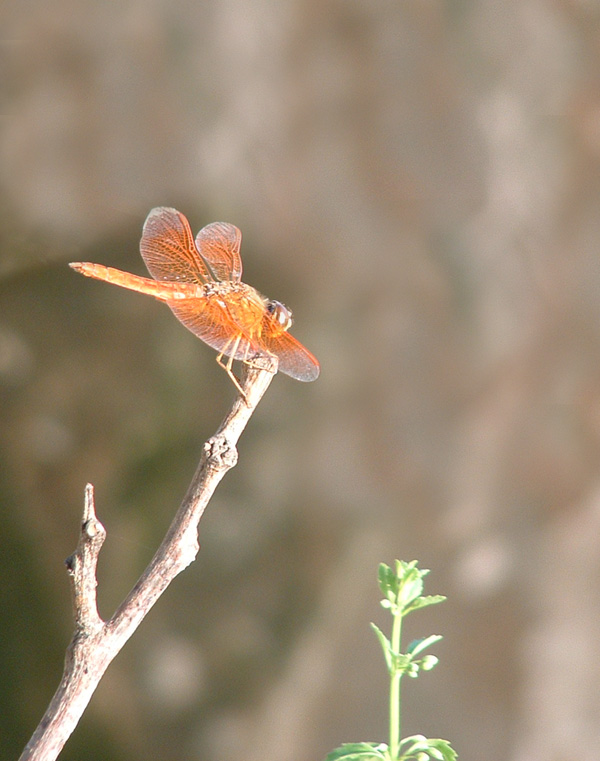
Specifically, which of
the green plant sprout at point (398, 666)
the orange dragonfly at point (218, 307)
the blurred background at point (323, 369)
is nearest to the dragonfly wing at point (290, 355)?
the orange dragonfly at point (218, 307)

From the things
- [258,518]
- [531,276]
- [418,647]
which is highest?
[531,276]

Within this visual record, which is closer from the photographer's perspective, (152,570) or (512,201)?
(152,570)

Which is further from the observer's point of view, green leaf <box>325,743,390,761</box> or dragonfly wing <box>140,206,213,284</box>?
dragonfly wing <box>140,206,213,284</box>

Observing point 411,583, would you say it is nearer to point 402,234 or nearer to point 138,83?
point 402,234

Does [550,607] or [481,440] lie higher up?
[481,440]

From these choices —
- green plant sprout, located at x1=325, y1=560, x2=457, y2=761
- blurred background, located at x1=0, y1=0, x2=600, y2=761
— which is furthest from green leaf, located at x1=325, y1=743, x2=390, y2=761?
blurred background, located at x1=0, y1=0, x2=600, y2=761

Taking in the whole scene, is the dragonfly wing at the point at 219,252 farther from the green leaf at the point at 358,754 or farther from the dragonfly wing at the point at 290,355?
the green leaf at the point at 358,754

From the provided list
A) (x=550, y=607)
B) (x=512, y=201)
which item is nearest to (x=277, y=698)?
(x=550, y=607)

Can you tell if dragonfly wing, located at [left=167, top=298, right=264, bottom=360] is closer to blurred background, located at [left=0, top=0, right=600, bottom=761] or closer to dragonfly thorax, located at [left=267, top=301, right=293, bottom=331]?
dragonfly thorax, located at [left=267, top=301, right=293, bottom=331]
